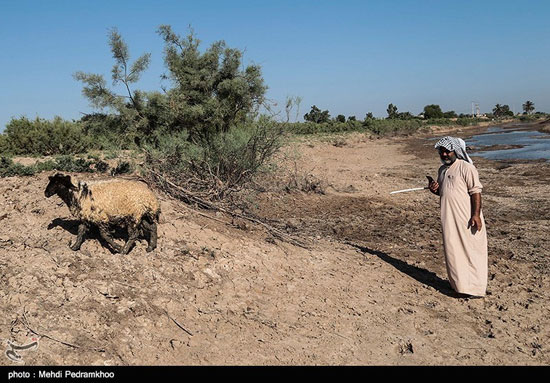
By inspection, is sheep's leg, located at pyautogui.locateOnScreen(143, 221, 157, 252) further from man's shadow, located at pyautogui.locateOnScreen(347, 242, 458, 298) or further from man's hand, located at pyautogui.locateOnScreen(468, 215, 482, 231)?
man's hand, located at pyautogui.locateOnScreen(468, 215, 482, 231)

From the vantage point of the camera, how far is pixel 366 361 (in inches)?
158

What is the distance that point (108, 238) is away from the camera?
16.5 ft

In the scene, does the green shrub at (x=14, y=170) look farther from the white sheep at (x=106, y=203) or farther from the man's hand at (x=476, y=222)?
the man's hand at (x=476, y=222)

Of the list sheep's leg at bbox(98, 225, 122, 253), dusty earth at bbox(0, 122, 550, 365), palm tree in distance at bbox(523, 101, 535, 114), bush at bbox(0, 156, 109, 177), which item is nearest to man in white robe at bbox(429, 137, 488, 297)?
dusty earth at bbox(0, 122, 550, 365)

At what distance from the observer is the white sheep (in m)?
4.92

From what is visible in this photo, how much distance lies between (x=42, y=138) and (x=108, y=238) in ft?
36.8

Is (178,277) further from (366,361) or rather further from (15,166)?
(15,166)

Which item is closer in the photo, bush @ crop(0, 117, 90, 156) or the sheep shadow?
the sheep shadow

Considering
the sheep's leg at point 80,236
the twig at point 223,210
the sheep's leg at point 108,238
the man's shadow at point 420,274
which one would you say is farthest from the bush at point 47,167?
the man's shadow at point 420,274

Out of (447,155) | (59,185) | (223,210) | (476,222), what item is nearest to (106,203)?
(59,185)

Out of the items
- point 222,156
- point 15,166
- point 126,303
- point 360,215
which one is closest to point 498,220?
point 360,215

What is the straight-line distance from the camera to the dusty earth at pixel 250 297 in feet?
13.0

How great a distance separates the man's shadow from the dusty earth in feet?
0.10

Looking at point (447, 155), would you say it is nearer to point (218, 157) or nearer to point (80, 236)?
point (80, 236)
